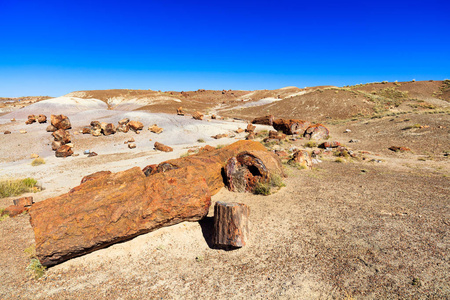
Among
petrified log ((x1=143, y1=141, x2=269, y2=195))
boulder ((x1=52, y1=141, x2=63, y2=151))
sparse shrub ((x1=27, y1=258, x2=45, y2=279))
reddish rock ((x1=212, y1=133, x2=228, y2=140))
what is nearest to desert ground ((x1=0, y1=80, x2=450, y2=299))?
sparse shrub ((x1=27, y1=258, x2=45, y2=279))

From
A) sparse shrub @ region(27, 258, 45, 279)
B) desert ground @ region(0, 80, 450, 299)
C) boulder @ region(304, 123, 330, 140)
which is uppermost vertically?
boulder @ region(304, 123, 330, 140)

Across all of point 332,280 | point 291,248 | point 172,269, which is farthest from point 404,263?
point 172,269

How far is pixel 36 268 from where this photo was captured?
174 inches

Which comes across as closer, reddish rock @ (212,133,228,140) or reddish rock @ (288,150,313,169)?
reddish rock @ (288,150,313,169)

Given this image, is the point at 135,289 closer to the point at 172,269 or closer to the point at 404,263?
the point at 172,269

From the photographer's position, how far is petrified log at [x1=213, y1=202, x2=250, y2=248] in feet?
16.1

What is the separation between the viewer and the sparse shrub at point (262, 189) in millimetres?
7766

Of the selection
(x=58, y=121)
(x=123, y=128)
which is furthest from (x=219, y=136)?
(x=58, y=121)

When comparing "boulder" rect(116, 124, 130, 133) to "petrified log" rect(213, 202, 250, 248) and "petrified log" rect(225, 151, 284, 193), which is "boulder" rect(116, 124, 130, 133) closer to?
"petrified log" rect(225, 151, 284, 193)

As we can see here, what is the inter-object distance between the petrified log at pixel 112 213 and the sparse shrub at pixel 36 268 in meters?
0.14

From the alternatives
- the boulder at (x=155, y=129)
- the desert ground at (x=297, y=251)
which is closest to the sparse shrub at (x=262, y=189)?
the desert ground at (x=297, y=251)

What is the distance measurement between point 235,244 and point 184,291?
4.62 feet

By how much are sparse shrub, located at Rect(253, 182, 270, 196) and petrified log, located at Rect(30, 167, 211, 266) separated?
8.70 ft

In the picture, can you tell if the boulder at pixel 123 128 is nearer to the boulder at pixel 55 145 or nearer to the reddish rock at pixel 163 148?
the boulder at pixel 55 145
